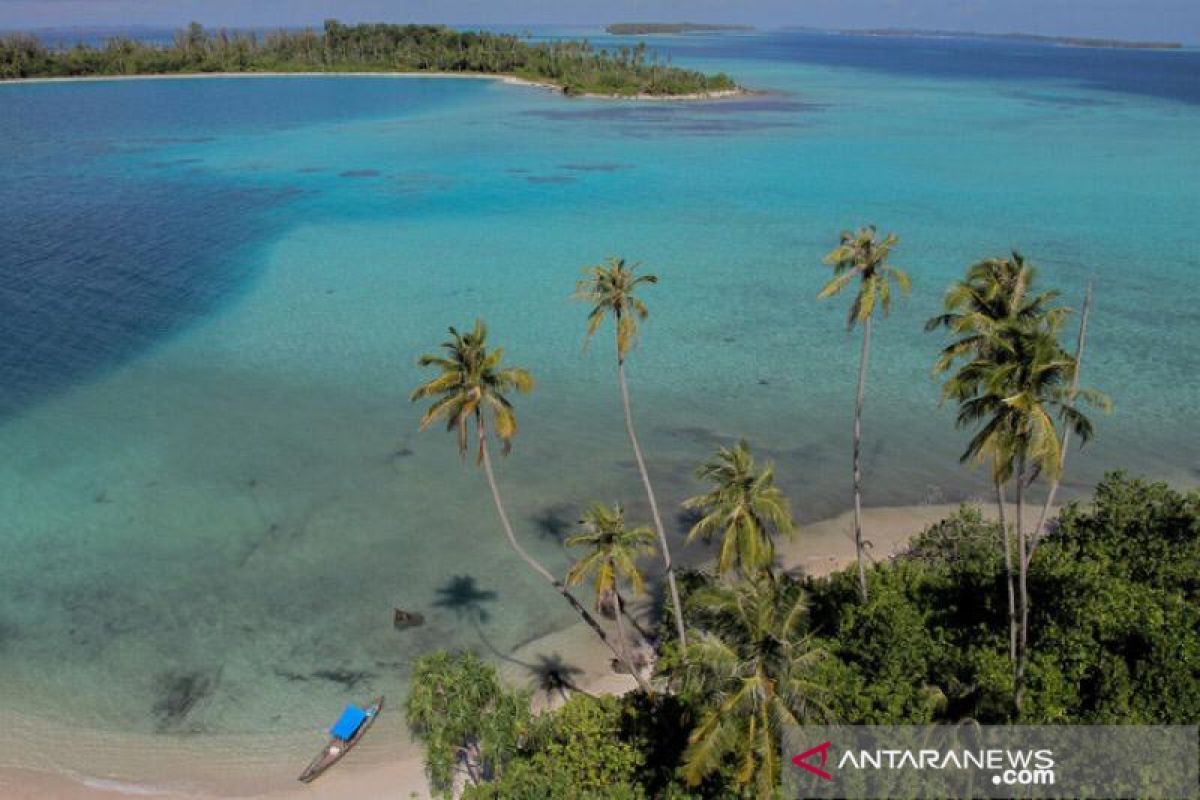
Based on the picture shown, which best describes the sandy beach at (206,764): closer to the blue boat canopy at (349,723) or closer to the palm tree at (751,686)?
the blue boat canopy at (349,723)

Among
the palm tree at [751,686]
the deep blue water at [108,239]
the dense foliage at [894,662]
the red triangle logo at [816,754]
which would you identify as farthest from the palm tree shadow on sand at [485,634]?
the deep blue water at [108,239]

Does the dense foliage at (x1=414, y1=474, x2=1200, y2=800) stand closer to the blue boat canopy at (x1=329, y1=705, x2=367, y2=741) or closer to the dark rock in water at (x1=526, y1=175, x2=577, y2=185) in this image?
the blue boat canopy at (x1=329, y1=705, x2=367, y2=741)

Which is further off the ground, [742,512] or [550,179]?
[550,179]

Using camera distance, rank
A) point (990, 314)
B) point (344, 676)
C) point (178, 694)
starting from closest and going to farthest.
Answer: point (990, 314) < point (178, 694) < point (344, 676)

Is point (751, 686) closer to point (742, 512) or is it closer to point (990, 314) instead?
point (742, 512)

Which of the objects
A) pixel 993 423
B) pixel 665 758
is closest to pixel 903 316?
pixel 993 423

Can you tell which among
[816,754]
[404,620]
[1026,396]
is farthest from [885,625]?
[404,620]
